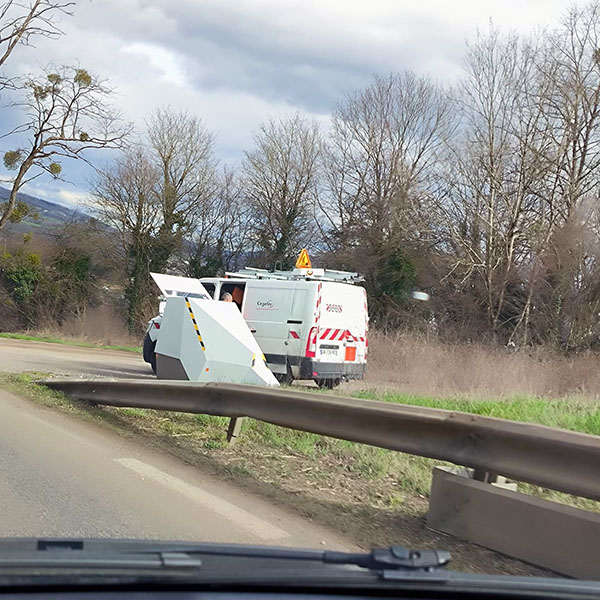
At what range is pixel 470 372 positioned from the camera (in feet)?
52.9

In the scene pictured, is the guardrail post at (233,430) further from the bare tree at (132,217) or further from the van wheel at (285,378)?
the bare tree at (132,217)

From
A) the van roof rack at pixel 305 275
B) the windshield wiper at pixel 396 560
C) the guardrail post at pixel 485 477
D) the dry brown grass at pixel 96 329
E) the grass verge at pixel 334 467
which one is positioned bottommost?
A: the dry brown grass at pixel 96 329

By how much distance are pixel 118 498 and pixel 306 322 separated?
9.27m

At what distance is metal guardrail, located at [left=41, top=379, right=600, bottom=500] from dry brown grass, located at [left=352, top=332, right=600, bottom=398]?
21.1 feet

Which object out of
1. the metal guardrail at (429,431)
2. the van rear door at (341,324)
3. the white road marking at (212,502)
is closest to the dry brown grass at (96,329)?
the van rear door at (341,324)

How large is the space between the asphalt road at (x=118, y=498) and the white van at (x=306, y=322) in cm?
686

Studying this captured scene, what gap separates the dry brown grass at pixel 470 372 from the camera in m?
14.7

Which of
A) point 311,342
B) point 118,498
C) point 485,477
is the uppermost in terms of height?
point 311,342

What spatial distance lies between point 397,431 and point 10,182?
849 inches

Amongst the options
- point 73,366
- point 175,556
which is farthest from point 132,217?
point 175,556

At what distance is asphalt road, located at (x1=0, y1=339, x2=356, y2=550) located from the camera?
4898mm

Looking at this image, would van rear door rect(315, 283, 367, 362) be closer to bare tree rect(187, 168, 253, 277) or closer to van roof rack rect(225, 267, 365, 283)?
van roof rack rect(225, 267, 365, 283)

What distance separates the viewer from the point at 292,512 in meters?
5.62

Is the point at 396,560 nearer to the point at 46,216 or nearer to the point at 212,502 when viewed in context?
the point at 212,502
